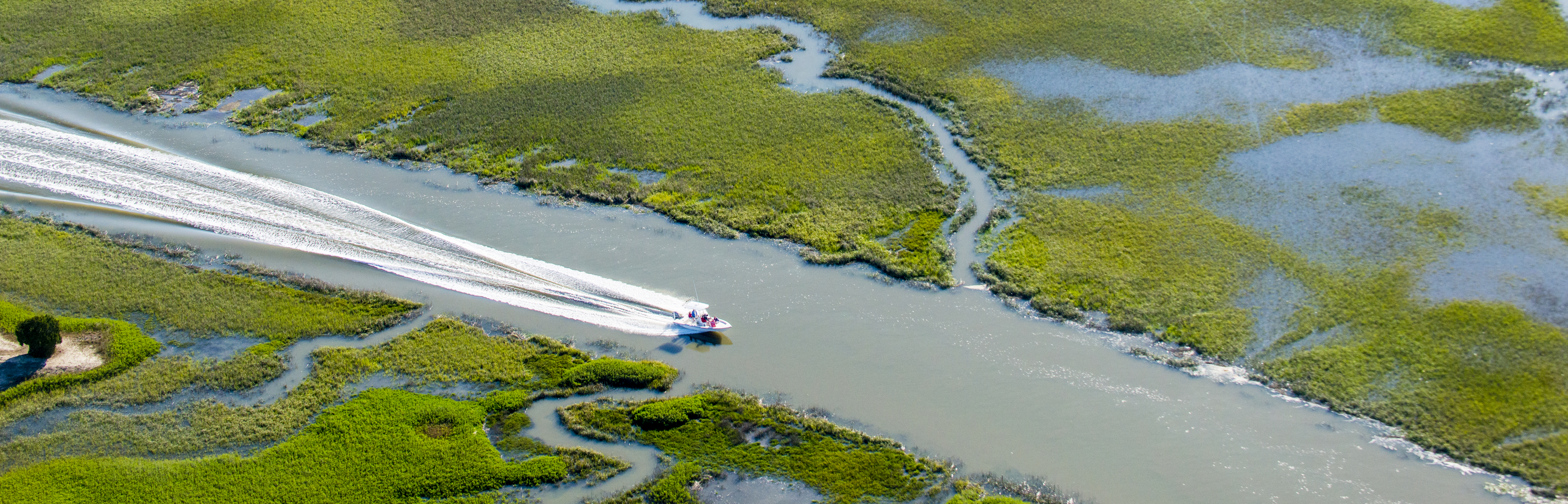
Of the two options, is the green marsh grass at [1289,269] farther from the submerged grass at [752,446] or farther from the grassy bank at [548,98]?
the submerged grass at [752,446]

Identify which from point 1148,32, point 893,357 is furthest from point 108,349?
point 1148,32

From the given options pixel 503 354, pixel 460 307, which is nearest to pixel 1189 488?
pixel 503 354

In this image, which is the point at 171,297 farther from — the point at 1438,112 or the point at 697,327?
the point at 1438,112

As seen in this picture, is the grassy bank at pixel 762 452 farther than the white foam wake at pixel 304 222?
No

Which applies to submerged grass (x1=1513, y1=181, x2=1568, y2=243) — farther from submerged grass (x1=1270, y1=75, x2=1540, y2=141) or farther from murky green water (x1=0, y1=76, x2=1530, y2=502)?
murky green water (x1=0, y1=76, x2=1530, y2=502)

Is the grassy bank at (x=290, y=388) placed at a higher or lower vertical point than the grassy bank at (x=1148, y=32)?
lower

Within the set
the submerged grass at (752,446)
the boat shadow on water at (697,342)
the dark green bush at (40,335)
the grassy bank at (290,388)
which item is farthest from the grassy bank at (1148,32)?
the dark green bush at (40,335)

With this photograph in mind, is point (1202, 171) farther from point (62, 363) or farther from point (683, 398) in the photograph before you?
point (62, 363)
